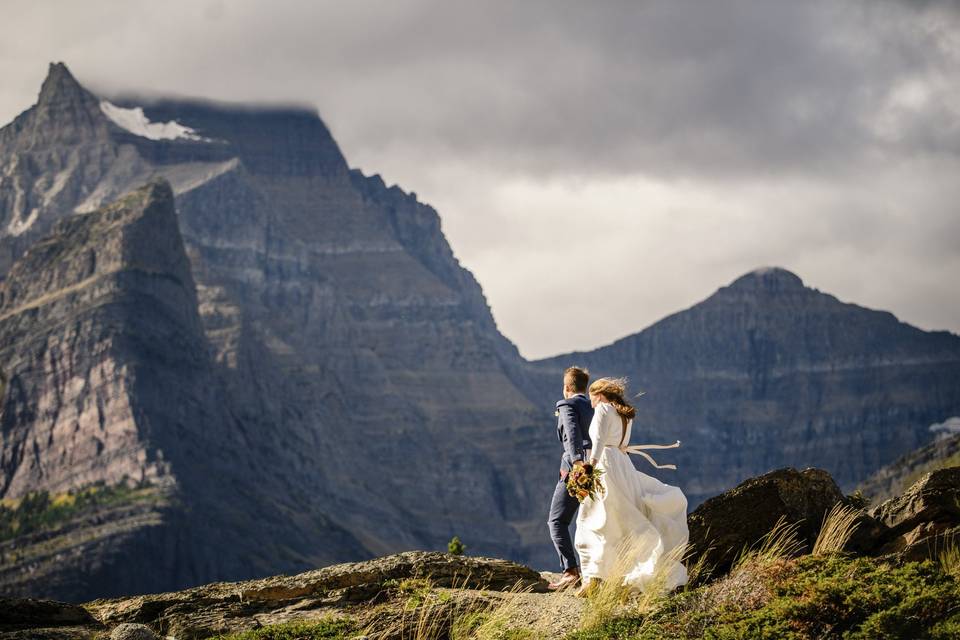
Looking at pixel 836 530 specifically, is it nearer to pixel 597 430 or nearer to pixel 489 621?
pixel 597 430

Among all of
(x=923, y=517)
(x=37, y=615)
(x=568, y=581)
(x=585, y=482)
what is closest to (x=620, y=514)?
(x=585, y=482)

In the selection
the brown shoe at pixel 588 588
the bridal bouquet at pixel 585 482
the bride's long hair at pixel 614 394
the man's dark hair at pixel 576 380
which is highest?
the man's dark hair at pixel 576 380

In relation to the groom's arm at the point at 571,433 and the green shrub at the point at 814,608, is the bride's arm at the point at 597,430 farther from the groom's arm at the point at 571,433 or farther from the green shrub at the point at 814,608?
the green shrub at the point at 814,608

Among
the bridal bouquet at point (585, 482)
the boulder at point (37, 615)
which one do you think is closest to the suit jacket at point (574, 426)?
the bridal bouquet at point (585, 482)

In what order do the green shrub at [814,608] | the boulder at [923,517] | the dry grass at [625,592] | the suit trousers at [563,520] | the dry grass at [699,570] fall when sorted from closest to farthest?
the green shrub at [814,608] → the dry grass at [625,592] → the boulder at [923,517] → the dry grass at [699,570] → the suit trousers at [563,520]

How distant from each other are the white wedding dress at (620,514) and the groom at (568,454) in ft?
1.14

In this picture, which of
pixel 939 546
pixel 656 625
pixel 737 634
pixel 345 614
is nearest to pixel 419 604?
pixel 345 614

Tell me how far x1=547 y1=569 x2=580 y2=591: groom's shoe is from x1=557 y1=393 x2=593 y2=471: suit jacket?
181 cm

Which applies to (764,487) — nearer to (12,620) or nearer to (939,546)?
(939,546)

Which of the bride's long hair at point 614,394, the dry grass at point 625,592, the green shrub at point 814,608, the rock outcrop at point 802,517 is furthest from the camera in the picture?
the rock outcrop at point 802,517

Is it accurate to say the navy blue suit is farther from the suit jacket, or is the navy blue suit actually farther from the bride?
the bride

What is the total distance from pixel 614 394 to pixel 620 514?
6.39ft

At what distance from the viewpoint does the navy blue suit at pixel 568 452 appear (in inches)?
1022

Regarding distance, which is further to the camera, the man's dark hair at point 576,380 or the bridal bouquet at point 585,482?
the man's dark hair at point 576,380
